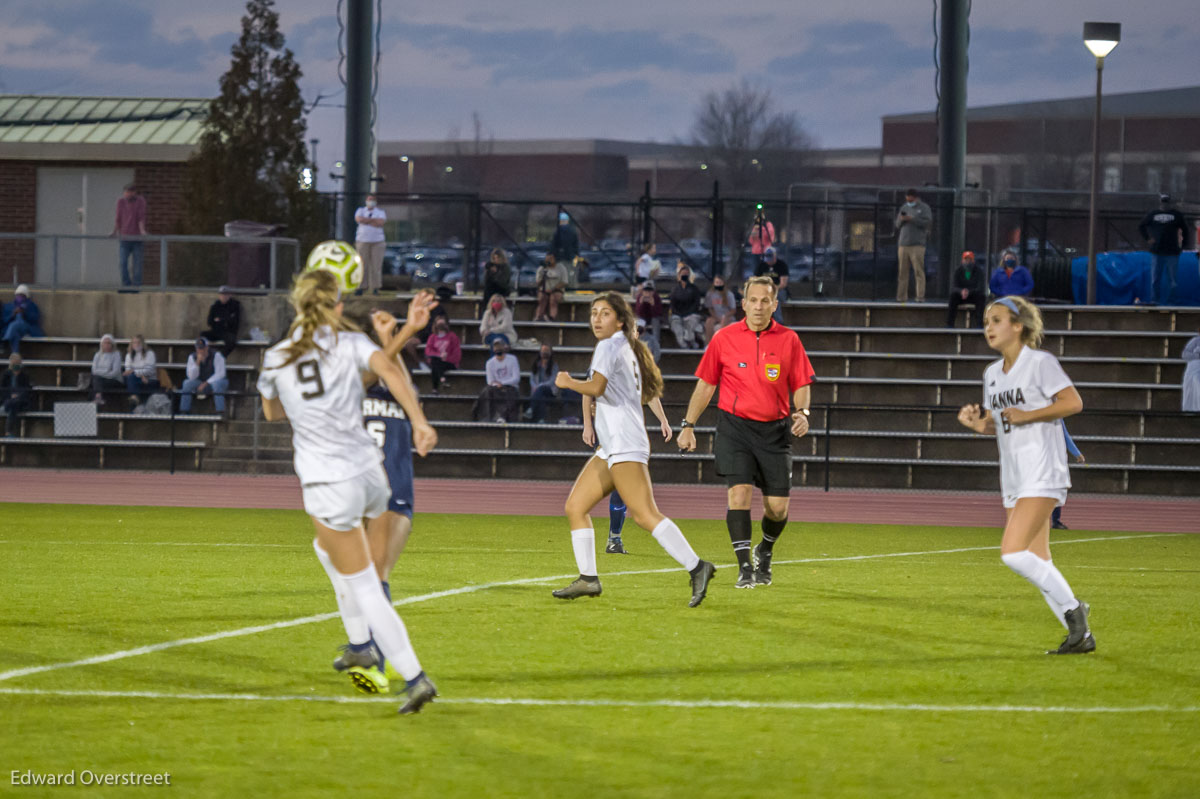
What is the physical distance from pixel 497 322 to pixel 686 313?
11.3ft

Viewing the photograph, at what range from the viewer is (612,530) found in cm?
1327

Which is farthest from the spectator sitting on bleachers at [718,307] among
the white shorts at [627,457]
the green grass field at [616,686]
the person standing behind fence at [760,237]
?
the white shorts at [627,457]

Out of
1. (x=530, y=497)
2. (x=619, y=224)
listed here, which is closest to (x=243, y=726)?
(x=530, y=497)

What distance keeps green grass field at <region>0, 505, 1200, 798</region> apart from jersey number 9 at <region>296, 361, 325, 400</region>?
4.40 feet

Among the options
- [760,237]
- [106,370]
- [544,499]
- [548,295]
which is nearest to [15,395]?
[106,370]

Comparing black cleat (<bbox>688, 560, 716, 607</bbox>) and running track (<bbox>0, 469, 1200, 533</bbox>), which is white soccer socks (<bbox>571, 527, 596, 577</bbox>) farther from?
running track (<bbox>0, 469, 1200, 533</bbox>)

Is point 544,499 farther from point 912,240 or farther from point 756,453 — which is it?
point 912,240

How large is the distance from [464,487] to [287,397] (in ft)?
50.9

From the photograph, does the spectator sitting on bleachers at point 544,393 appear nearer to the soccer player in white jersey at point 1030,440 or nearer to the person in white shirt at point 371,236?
the person in white shirt at point 371,236

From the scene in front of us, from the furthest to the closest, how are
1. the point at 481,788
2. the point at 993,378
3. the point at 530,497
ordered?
the point at 530,497 < the point at 993,378 < the point at 481,788

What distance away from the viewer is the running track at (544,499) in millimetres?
18000

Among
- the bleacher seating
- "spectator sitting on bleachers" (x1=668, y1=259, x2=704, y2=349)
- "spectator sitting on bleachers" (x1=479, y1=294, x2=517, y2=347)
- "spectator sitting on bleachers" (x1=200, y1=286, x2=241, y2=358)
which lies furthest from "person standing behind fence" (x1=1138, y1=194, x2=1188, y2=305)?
"spectator sitting on bleachers" (x1=200, y1=286, x2=241, y2=358)

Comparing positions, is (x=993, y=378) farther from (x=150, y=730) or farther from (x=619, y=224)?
(x=619, y=224)

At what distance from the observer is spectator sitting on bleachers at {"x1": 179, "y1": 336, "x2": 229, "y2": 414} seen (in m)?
23.5
